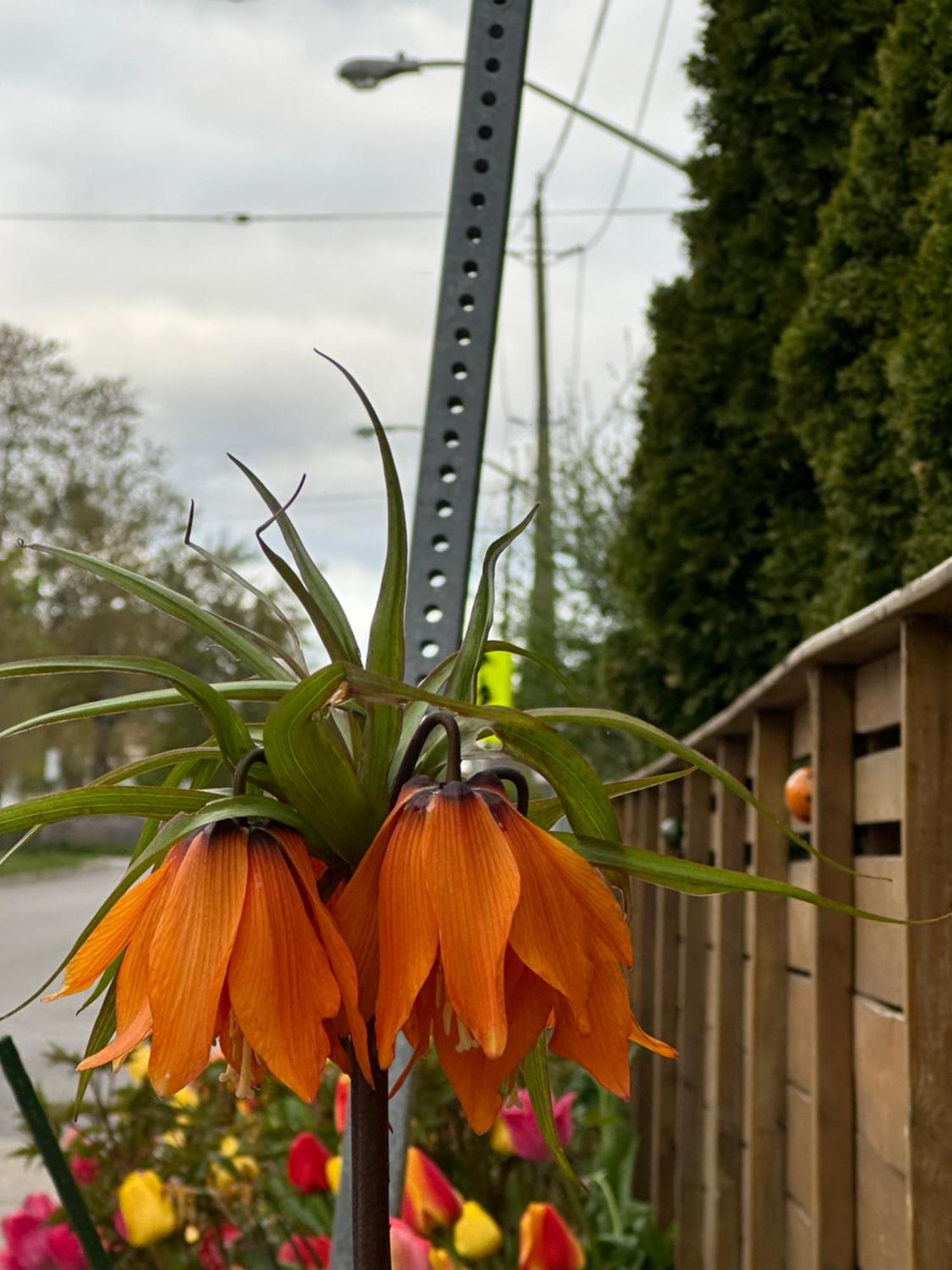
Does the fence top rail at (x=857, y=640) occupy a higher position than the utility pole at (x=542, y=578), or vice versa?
the utility pole at (x=542, y=578)

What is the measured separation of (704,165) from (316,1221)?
123 inches

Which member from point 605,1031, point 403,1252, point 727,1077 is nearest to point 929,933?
point 403,1252

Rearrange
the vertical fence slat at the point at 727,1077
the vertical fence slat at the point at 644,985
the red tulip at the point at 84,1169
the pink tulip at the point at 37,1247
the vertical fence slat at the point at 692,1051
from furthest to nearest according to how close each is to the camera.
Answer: the vertical fence slat at the point at 644,985
the vertical fence slat at the point at 692,1051
the vertical fence slat at the point at 727,1077
the red tulip at the point at 84,1169
the pink tulip at the point at 37,1247

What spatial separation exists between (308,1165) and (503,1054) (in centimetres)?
168

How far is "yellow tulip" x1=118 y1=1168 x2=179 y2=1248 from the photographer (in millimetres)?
2045

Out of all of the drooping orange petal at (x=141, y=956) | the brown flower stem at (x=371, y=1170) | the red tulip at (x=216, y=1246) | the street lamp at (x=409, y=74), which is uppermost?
the street lamp at (x=409, y=74)

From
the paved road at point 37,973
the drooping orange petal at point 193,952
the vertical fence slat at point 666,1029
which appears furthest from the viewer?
the paved road at point 37,973

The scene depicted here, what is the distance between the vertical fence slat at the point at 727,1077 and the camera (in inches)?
104

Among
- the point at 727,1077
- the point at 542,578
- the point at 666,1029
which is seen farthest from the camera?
the point at 542,578

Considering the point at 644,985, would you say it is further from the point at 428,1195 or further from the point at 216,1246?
the point at 428,1195

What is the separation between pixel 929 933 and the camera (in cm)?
139

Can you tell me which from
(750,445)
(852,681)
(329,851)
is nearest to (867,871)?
(852,681)

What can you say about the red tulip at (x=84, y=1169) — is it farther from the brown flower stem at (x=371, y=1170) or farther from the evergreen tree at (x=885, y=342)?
the brown flower stem at (x=371, y=1170)

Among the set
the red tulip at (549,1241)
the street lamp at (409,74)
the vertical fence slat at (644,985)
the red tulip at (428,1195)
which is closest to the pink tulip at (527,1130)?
the red tulip at (428,1195)
